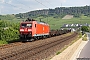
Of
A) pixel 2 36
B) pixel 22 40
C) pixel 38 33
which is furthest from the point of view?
pixel 2 36

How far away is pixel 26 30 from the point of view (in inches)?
1491

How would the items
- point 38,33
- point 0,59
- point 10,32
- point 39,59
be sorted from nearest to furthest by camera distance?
1. point 0,59
2. point 39,59
3. point 38,33
4. point 10,32

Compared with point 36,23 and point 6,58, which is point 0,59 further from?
point 36,23

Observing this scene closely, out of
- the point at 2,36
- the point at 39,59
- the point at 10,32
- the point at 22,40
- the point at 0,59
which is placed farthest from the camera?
the point at 10,32

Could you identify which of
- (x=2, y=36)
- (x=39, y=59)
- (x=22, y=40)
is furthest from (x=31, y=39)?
(x=39, y=59)

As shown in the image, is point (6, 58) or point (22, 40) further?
point (22, 40)

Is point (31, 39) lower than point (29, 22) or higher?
lower

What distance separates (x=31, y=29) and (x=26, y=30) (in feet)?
→ 2.57

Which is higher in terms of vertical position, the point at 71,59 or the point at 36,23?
the point at 36,23

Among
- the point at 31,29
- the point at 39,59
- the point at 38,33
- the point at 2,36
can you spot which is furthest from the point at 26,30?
the point at 39,59

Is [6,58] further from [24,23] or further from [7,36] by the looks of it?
[7,36]

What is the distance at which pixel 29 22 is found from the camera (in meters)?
38.2

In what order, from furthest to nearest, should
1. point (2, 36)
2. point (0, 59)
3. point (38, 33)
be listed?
point (2, 36)
point (38, 33)
point (0, 59)

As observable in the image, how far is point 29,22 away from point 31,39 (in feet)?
8.68
